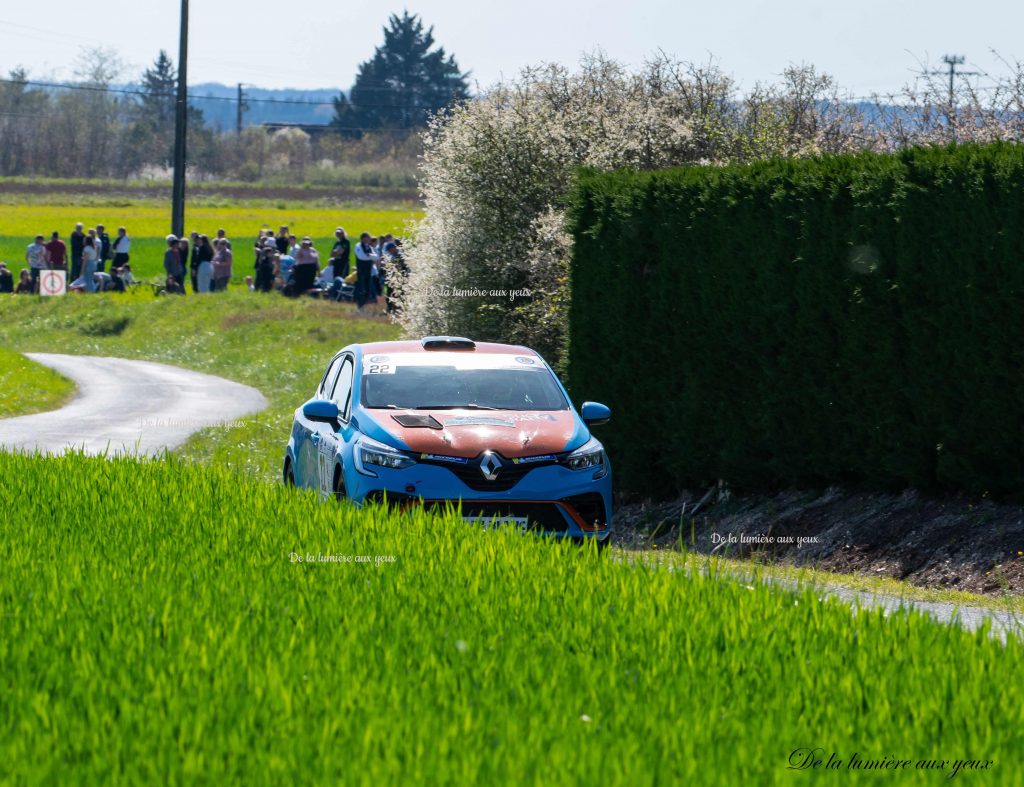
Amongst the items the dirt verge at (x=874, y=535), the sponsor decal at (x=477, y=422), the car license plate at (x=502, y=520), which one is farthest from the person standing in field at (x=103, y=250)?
the car license plate at (x=502, y=520)

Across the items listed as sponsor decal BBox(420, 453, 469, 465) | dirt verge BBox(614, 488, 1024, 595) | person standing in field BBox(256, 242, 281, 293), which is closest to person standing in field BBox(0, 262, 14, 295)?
person standing in field BBox(256, 242, 281, 293)

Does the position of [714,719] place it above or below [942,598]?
above

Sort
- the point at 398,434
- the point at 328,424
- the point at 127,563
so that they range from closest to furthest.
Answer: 1. the point at 127,563
2. the point at 398,434
3. the point at 328,424

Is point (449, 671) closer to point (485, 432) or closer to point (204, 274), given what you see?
point (485, 432)

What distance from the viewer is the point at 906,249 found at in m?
13.2

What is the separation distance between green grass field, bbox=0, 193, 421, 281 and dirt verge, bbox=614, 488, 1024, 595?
5281 centimetres

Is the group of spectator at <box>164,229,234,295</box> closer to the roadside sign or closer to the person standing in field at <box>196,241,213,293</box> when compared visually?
the person standing in field at <box>196,241,213,293</box>

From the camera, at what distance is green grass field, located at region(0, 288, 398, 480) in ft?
115

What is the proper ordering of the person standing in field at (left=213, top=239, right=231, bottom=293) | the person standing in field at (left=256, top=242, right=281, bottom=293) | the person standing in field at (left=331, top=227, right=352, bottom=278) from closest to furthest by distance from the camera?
1. the person standing in field at (left=331, top=227, right=352, bottom=278)
2. the person standing in field at (left=213, top=239, right=231, bottom=293)
3. the person standing in field at (left=256, top=242, right=281, bottom=293)

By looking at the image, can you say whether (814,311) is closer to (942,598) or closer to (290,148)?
(942,598)

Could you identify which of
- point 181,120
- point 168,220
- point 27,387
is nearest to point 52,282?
point 181,120

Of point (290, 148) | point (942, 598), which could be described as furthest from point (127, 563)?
point (290, 148)

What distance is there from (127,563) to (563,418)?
181 inches

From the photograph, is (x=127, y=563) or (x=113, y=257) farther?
(x=113, y=257)
